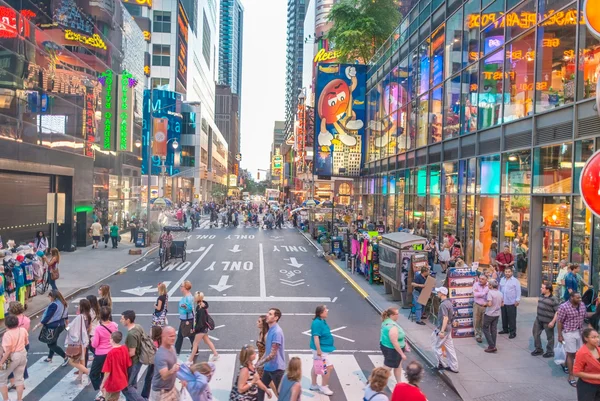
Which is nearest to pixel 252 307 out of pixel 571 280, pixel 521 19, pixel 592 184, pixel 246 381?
pixel 571 280

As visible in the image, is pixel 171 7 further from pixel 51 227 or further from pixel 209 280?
pixel 209 280

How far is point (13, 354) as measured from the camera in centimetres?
814

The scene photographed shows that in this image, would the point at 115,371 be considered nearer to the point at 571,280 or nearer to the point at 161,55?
the point at 571,280

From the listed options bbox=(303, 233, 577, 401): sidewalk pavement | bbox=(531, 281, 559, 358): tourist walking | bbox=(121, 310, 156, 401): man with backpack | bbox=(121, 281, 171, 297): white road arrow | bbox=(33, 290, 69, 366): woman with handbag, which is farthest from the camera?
bbox=(121, 281, 171, 297): white road arrow

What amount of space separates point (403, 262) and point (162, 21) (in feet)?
252

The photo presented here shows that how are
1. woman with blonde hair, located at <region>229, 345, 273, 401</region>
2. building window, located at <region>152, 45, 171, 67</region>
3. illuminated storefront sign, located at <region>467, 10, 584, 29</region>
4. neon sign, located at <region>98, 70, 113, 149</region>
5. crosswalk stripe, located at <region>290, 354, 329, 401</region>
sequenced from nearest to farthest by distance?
woman with blonde hair, located at <region>229, 345, 273, 401</region> < crosswalk stripe, located at <region>290, 354, 329, 401</region> < illuminated storefront sign, located at <region>467, 10, 584, 29</region> < neon sign, located at <region>98, 70, 113, 149</region> < building window, located at <region>152, 45, 171, 67</region>

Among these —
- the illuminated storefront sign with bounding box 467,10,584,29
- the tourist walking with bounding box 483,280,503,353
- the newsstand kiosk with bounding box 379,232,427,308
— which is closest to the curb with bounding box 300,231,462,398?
the newsstand kiosk with bounding box 379,232,427,308

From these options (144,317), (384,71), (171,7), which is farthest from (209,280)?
(171,7)

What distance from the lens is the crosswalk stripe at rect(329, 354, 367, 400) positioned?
9.30 metres

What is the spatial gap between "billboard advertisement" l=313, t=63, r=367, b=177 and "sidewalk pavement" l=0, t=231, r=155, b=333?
22.1 m

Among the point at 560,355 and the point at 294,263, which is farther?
the point at 294,263

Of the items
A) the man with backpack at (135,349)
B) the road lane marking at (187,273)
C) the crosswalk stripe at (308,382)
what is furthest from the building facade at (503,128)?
the man with backpack at (135,349)

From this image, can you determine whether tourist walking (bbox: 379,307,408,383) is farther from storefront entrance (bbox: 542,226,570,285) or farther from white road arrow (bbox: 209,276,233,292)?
white road arrow (bbox: 209,276,233,292)

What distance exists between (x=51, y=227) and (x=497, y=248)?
22886mm
